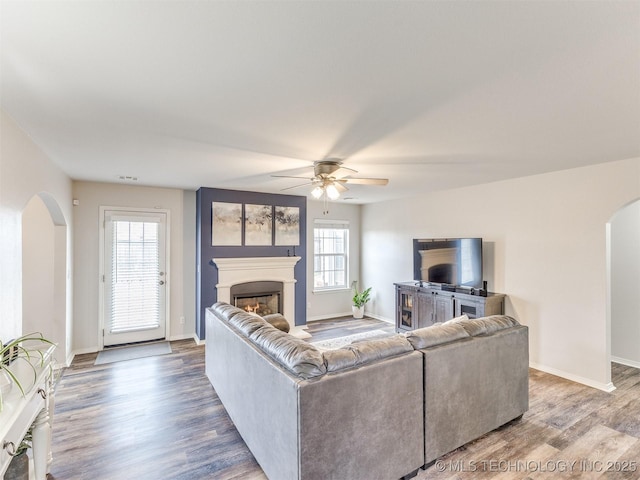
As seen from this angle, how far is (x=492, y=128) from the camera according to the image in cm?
249

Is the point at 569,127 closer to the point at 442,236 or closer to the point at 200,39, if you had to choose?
the point at 200,39

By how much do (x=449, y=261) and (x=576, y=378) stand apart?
2064 millimetres

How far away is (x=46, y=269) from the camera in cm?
390

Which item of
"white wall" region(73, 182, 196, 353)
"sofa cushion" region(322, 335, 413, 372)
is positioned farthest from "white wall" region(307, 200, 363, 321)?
"sofa cushion" region(322, 335, 413, 372)

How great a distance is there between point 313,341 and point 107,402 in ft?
9.53

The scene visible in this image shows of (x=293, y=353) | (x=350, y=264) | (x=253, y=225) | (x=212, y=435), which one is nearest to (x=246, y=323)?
(x=293, y=353)

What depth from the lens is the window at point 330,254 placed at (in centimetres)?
680

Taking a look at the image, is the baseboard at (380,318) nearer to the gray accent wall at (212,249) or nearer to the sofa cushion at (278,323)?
the gray accent wall at (212,249)

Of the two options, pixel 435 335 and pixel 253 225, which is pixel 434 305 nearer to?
pixel 435 335

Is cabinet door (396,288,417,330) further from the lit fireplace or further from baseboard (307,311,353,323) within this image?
the lit fireplace

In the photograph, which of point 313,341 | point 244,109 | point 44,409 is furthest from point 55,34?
point 313,341

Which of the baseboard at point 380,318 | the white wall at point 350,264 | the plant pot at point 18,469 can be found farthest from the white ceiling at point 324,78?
the baseboard at point 380,318

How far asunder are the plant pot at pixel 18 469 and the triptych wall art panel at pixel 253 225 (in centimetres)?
358

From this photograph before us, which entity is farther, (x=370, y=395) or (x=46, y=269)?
(x=46, y=269)
